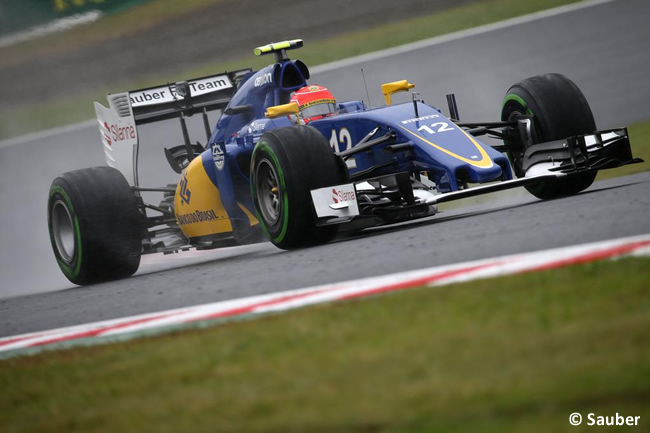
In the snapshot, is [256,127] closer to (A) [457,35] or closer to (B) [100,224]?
(B) [100,224]

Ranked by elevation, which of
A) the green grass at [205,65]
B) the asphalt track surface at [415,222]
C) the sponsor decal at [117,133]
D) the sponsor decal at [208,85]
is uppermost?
the green grass at [205,65]

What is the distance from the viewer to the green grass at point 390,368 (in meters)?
3.13

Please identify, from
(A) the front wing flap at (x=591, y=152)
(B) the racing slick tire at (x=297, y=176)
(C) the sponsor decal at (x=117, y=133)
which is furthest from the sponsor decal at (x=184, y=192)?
(A) the front wing flap at (x=591, y=152)

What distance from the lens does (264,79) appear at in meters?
9.89

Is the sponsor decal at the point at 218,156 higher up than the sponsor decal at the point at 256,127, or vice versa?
the sponsor decal at the point at 256,127

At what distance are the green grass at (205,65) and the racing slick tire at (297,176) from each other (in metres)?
6.94

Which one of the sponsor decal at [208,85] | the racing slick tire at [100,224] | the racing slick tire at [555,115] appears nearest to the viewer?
the racing slick tire at [555,115]

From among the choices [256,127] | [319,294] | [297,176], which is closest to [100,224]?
[256,127]

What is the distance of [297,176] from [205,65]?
930 cm

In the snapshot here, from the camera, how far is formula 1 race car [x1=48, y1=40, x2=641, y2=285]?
8188mm

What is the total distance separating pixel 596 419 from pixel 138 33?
51.7ft

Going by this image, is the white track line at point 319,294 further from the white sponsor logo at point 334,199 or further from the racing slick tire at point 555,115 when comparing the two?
the racing slick tire at point 555,115

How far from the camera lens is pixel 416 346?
3980 millimetres

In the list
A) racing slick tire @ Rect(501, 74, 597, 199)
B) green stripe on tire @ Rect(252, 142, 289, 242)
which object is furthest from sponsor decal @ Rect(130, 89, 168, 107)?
racing slick tire @ Rect(501, 74, 597, 199)
